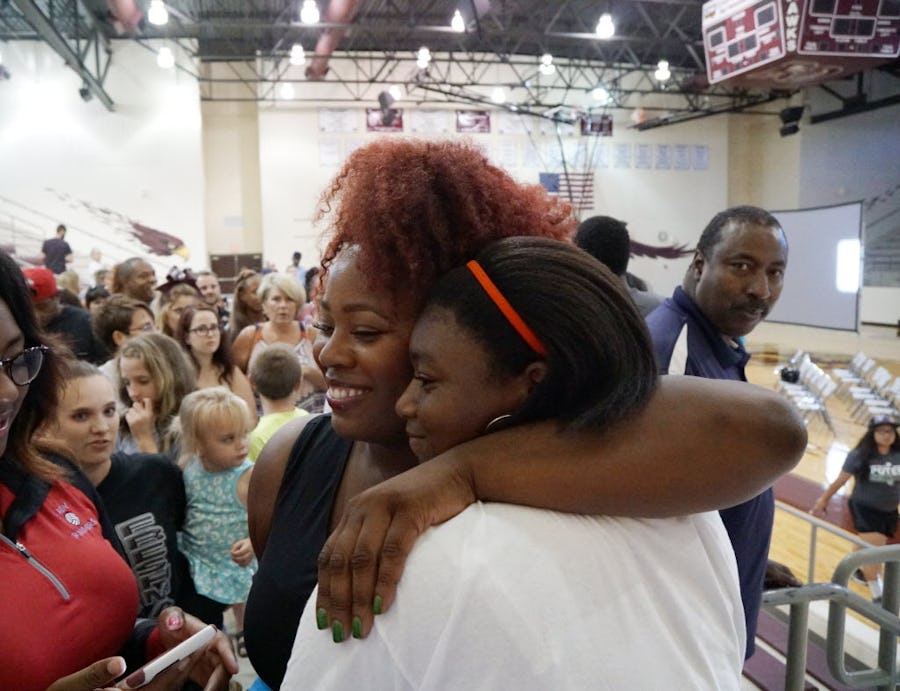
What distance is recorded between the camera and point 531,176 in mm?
17000

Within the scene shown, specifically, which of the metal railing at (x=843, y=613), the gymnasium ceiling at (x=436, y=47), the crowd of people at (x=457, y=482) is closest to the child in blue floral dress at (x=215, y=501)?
the crowd of people at (x=457, y=482)

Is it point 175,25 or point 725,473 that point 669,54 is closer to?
point 175,25

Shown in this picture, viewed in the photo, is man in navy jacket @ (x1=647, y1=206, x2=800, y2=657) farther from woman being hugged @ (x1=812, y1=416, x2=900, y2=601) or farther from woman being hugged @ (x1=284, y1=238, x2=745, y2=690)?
woman being hugged @ (x1=812, y1=416, x2=900, y2=601)

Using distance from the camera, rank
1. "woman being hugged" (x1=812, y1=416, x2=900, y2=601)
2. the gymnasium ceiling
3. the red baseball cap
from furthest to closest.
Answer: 1. the gymnasium ceiling
2. "woman being hugged" (x1=812, y1=416, x2=900, y2=601)
3. the red baseball cap

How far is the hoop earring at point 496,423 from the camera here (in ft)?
2.69

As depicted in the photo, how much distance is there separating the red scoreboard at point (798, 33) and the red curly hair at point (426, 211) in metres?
8.68

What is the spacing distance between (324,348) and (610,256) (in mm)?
1974

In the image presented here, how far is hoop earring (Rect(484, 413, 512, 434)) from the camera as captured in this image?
819 millimetres

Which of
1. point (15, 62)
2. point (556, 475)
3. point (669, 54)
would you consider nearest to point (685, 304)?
point (556, 475)

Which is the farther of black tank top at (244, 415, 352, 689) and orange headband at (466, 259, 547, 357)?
black tank top at (244, 415, 352, 689)

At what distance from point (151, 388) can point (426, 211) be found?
2304mm

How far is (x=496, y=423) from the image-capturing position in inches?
32.4

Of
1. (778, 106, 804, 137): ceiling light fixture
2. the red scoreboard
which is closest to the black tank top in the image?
the red scoreboard

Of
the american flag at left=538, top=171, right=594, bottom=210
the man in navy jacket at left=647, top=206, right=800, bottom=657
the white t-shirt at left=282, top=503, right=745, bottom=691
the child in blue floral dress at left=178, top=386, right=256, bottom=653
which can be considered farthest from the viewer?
the american flag at left=538, top=171, right=594, bottom=210
